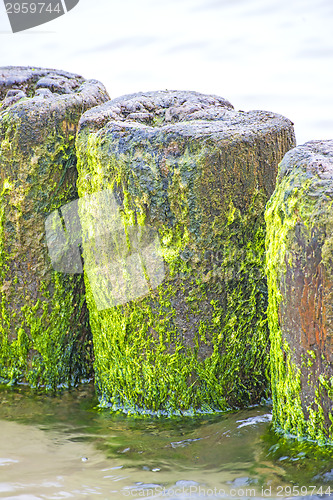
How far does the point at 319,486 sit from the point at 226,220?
1.21 m

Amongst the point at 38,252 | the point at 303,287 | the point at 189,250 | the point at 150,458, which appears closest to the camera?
the point at 303,287

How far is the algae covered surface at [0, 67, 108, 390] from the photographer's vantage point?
11.4 feet

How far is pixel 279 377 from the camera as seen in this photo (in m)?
2.72

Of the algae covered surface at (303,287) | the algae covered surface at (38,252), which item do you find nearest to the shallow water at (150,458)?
the algae covered surface at (303,287)

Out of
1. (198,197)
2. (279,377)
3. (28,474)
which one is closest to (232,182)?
(198,197)

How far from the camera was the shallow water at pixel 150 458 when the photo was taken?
2344 millimetres

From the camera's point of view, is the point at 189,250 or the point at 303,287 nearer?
the point at 303,287

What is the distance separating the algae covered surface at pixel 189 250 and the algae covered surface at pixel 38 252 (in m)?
0.33

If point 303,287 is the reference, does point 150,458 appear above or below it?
below

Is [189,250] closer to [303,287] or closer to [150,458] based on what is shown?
[303,287]

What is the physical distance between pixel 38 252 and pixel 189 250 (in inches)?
40.0

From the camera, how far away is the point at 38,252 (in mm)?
3553

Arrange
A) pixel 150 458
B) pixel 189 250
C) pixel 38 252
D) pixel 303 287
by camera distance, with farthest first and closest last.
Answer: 1. pixel 38 252
2. pixel 189 250
3. pixel 150 458
4. pixel 303 287

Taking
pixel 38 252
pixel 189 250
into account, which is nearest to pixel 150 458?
pixel 189 250
